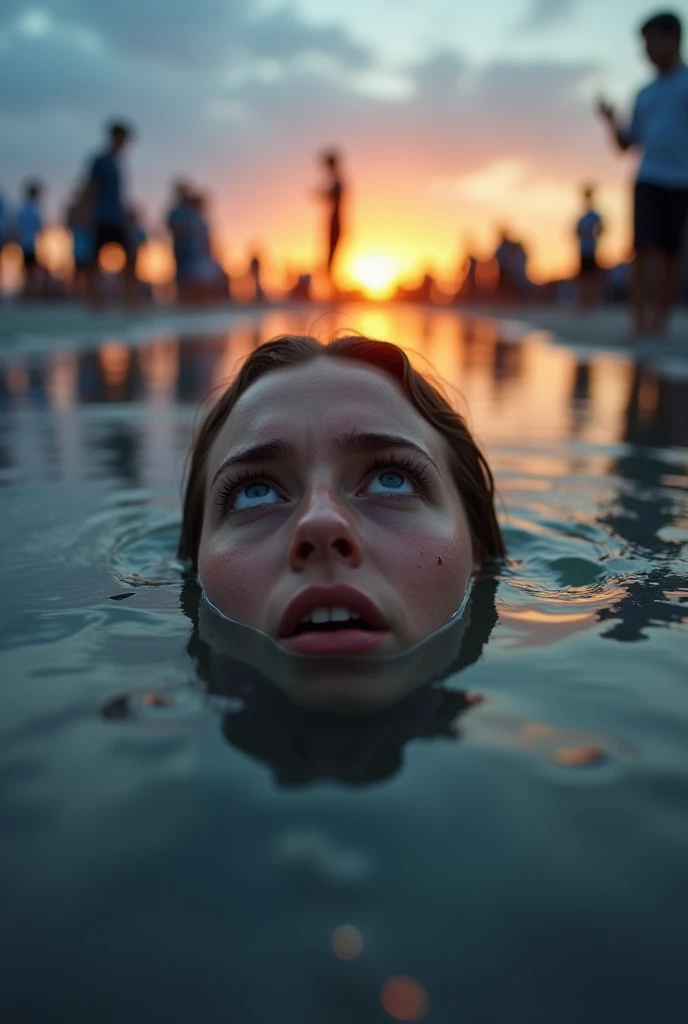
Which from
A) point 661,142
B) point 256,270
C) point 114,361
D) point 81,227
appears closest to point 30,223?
point 81,227

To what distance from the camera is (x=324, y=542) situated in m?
1.61

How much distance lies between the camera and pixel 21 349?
995 cm

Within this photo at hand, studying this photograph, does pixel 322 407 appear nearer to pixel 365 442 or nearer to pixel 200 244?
pixel 365 442

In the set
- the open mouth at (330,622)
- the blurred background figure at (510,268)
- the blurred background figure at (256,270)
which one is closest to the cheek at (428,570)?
the open mouth at (330,622)

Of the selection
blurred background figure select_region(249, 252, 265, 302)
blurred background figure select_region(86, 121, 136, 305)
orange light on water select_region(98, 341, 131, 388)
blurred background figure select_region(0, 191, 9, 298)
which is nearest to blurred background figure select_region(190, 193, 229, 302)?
blurred background figure select_region(0, 191, 9, 298)

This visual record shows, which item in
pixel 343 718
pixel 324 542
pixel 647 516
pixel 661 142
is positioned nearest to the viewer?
pixel 343 718

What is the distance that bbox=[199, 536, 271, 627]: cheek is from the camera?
71.7 inches

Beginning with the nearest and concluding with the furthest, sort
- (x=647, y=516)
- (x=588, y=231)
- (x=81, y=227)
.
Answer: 1. (x=647, y=516)
2. (x=81, y=227)
3. (x=588, y=231)

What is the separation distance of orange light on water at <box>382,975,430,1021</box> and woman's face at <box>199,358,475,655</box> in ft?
2.42

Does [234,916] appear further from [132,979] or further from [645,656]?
[645,656]

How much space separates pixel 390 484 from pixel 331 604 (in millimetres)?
442

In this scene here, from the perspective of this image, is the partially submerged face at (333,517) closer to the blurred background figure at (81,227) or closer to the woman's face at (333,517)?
the woman's face at (333,517)

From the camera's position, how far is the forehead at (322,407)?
2002mm

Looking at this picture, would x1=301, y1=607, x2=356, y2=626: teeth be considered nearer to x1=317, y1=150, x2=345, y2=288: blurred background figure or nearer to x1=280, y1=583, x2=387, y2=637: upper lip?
x1=280, y1=583, x2=387, y2=637: upper lip
